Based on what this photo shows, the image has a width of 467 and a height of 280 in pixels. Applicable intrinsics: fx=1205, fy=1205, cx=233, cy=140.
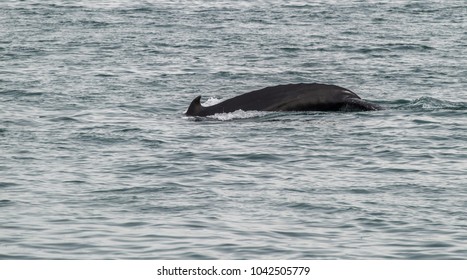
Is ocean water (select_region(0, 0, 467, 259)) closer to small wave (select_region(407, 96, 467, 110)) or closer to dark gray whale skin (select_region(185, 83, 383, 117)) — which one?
small wave (select_region(407, 96, 467, 110))

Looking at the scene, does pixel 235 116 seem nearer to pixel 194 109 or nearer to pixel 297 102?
pixel 194 109

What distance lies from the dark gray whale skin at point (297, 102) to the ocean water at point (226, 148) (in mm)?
303

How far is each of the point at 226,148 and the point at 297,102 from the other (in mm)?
4044

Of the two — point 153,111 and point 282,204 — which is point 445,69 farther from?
point 282,204

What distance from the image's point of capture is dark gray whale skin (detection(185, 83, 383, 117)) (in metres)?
27.2

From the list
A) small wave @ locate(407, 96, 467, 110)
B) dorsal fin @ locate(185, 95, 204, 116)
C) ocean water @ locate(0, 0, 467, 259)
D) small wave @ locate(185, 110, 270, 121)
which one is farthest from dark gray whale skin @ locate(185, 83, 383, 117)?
small wave @ locate(407, 96, 467, 110)

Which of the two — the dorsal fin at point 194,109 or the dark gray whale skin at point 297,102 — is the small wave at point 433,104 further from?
the dorsal fin at point 194,109

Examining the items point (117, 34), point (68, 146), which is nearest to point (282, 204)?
point (68, 146)

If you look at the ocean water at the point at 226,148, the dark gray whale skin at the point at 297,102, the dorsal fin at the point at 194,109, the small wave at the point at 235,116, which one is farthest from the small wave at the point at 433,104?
Answer: the dorsal fin at the point at 194,109

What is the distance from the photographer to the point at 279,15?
50.5m

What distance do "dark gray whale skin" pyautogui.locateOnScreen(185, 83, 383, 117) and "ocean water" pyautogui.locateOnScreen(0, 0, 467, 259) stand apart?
0.30 meters

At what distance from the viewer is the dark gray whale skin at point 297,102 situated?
27156mm

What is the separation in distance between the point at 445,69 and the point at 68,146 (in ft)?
46.5

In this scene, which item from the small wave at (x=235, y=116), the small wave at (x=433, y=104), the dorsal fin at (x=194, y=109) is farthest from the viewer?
the small wave at (x=433, y=104)
